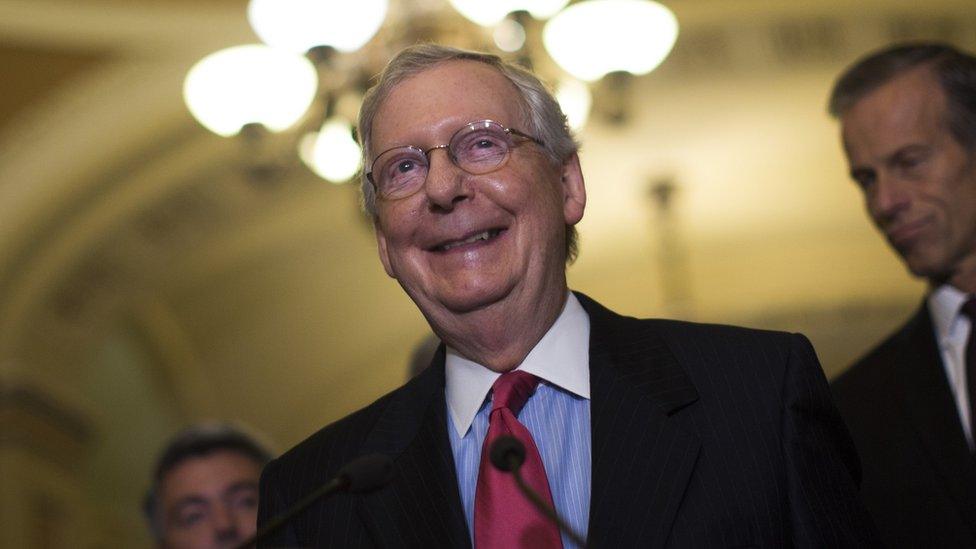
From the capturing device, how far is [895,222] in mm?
3027

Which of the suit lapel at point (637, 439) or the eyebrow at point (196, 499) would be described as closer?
the suit lapel at point (637, 439)

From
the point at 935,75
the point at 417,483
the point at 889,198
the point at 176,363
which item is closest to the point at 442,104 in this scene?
the point at 417,483

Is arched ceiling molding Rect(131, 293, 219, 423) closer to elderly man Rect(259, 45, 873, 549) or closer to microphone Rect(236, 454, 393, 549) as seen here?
elderly man Rect(259, 45, 873, 549)

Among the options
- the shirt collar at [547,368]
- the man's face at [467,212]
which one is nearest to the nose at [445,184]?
the man's face at [467,212]

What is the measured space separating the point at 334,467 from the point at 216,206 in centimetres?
735

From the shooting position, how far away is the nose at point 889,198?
304cm

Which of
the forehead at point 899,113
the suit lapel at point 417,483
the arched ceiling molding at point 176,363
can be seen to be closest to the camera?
the suit lapel at point 417,483

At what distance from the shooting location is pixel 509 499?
2.01 metres

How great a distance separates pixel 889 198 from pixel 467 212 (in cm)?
124

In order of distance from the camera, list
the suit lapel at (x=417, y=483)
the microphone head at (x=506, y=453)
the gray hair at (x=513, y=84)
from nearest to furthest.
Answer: the microphone head at (x=506, y=453) → the suit lapel at (x=417, y=483) → the gray hair at (x=513, y=84)

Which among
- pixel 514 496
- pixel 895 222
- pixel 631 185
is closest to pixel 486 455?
pixel 514 496

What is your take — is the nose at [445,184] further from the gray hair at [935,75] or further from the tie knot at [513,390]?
the gray hair at [935,75]

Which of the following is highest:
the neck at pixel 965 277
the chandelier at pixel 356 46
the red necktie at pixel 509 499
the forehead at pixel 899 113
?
the chandelier at pixel 356 46

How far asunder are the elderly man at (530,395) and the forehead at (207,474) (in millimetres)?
1221
